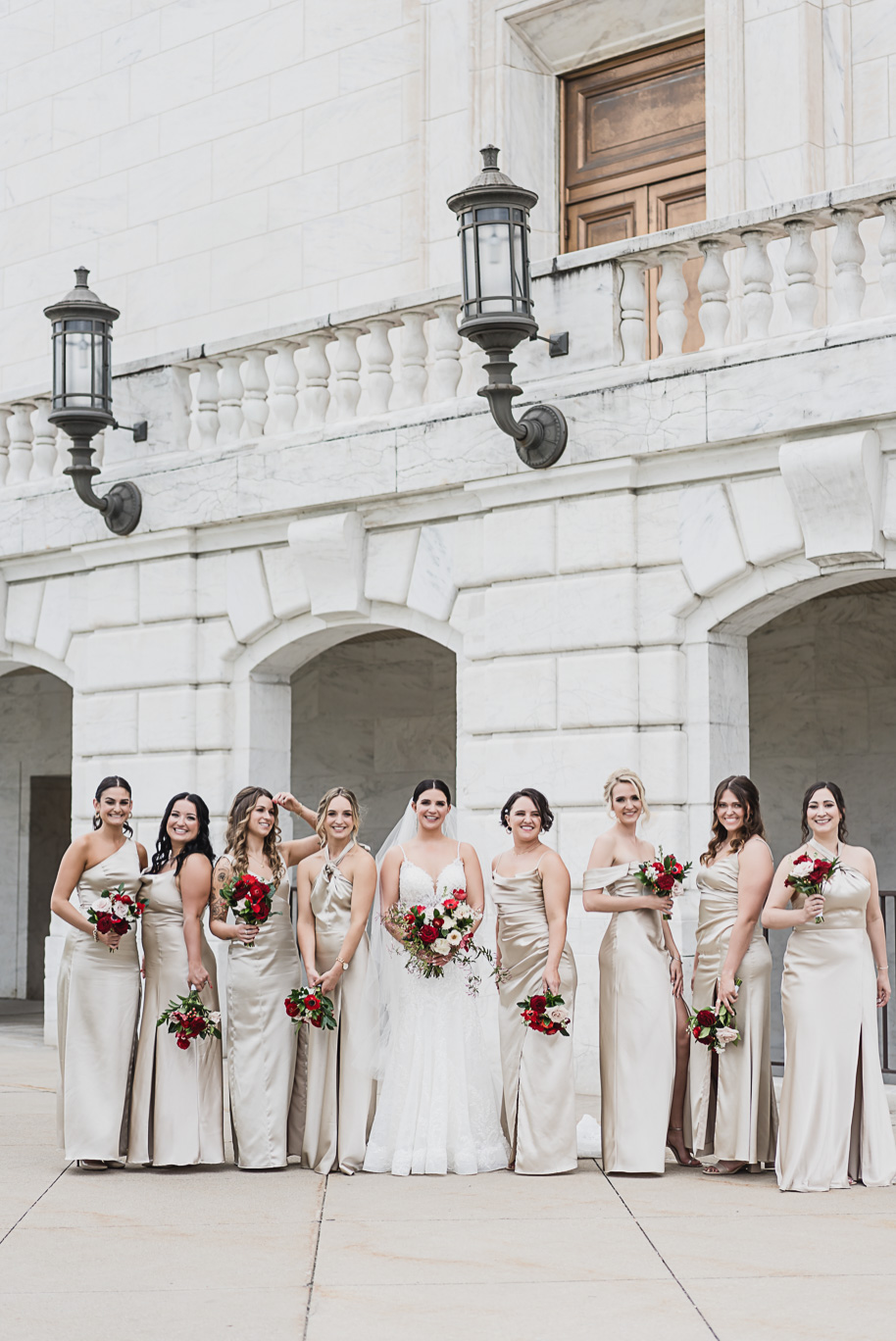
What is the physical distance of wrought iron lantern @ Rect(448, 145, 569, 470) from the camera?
9828mm

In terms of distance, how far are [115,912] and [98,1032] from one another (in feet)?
Answer: 1.94

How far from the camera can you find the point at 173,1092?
26.2 ft

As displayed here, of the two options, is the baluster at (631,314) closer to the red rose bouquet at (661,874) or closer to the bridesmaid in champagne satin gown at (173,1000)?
the red rose bouquet at (661,874)

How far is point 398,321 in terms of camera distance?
1150 centimetres

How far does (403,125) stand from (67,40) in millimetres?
4515

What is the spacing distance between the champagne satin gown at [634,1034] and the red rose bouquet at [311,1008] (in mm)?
1283

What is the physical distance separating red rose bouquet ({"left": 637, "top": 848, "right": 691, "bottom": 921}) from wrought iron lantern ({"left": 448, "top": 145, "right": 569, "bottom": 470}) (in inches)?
132

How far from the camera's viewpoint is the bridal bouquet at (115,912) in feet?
26.3

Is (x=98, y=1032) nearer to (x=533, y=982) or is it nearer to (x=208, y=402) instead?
(x=533, y=982)

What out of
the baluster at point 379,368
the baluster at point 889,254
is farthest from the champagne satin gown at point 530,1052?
the baluster at point 379,368

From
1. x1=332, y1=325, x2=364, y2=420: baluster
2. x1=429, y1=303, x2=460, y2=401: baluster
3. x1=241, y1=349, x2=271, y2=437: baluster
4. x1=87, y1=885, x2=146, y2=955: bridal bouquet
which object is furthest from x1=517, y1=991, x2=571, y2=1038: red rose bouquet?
x1=241, y1=349, x2=271, y2=437: baluster

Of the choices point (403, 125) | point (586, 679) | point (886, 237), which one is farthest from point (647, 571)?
point (403, 125)

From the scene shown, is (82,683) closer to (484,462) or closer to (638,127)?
(484,462)

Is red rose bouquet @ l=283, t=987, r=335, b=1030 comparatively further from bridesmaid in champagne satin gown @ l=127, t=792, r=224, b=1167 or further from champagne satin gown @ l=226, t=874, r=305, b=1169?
bridesmaid in champagne satin gown @ l=127, t=792, r=224, b=1167
